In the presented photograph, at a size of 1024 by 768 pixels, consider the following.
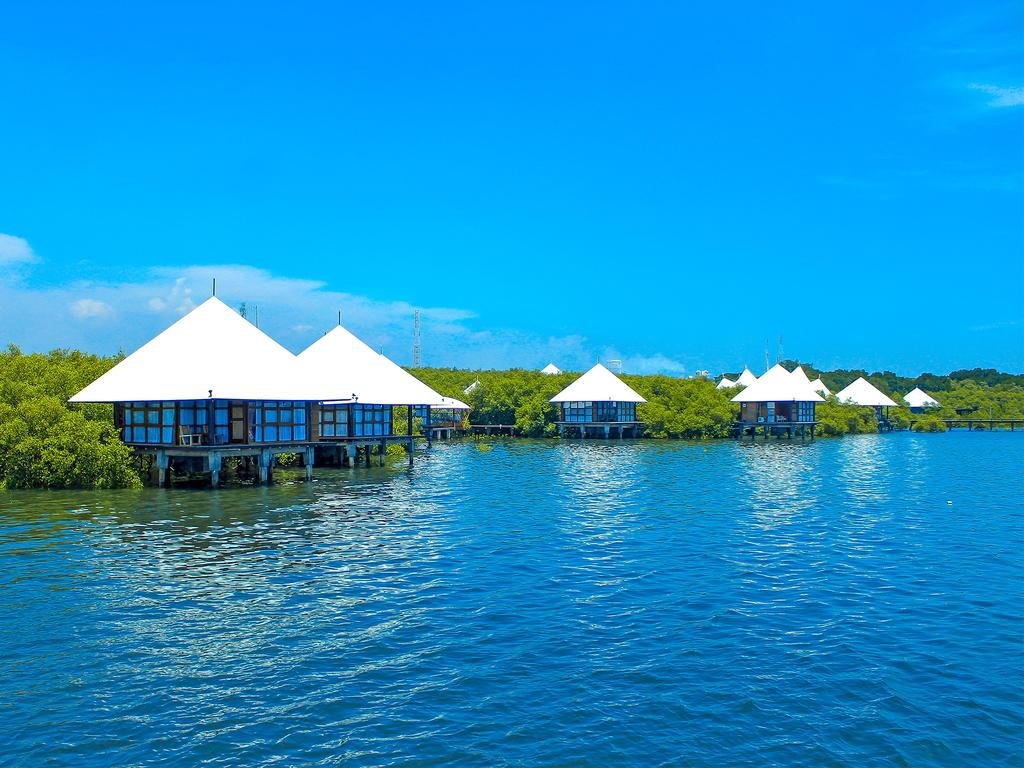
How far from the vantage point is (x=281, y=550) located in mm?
21609

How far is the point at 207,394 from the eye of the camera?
32.7 meters

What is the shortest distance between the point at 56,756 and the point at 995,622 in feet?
49.6

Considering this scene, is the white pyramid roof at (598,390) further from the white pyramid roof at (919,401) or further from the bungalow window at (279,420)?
the white pyramid roof at (919,401)

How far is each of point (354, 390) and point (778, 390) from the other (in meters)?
48.9

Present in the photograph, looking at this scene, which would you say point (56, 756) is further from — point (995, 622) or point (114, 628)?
point (995, 622)

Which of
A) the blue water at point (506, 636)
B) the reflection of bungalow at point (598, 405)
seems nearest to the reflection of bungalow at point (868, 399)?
the reflection of bungalow at point (598, 405)

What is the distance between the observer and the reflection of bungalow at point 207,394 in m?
33.7

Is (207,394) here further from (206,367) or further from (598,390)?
(598,390)

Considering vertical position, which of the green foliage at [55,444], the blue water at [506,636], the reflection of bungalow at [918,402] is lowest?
the blue water at [506,636]

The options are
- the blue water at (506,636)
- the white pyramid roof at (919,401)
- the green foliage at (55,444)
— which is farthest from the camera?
the white pyramid roof at (919,401)

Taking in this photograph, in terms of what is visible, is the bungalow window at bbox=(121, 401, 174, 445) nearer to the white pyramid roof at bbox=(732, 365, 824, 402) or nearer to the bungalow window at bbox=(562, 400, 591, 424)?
the bungalow window at bbox=(562, 400, 591, 424)

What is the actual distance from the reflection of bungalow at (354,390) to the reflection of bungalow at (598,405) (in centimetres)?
3221

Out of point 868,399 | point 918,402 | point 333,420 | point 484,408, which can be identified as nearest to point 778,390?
point 484,408

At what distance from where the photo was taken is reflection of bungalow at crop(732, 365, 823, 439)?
3177 inches
